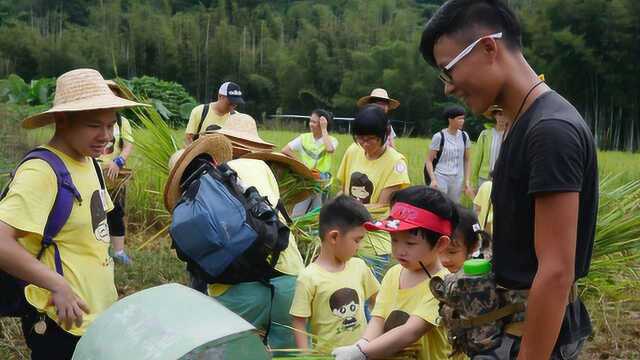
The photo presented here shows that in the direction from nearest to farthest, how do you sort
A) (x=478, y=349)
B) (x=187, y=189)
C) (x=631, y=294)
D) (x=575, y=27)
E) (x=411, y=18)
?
(x=478, y=349) < (x=187, y=189) < (x=631, y=294) < (x=575, y=27) < (x=411, y=18)

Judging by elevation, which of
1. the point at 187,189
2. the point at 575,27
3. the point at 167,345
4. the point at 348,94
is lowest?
the point at 348,94

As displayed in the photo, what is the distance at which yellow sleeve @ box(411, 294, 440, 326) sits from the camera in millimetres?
2543

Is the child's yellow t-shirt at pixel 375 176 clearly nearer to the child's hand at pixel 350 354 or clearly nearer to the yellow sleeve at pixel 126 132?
the yellow sleeve at pixel 126 132

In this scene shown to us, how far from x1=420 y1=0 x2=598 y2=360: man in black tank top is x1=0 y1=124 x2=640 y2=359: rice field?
2.84 meters

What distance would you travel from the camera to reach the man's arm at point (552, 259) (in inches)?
66.7

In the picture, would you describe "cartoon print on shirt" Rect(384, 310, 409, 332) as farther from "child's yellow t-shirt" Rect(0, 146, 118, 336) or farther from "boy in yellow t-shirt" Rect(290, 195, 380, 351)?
"child's yellow t-shirt" Rect(0, 146, 118, 336)

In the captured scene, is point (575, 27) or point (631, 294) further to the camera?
point (575, 27)

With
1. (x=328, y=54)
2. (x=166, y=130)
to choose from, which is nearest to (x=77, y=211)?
(x=166, y=130)

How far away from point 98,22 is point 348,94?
13779 millimetres

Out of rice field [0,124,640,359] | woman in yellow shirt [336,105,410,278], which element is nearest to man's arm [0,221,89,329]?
rice field [0,124,640,359]

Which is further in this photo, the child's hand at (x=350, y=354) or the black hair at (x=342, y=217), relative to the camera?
the black hair at (x=342, y=217)

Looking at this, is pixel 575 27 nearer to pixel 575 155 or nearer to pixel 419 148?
pixel 419 148

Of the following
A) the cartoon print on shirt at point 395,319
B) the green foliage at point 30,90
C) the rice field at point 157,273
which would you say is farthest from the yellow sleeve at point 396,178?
the green foliage at point 30,90

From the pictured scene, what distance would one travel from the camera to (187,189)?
3.36 m
